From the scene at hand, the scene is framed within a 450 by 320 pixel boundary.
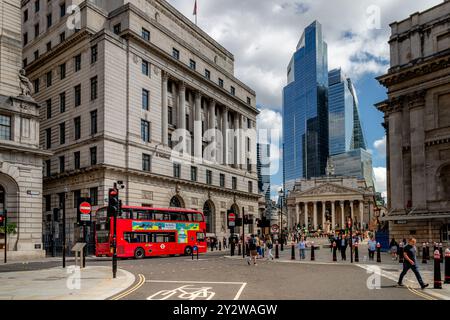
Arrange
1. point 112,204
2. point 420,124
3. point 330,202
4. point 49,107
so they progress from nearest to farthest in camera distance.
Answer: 1. point 112,204
2. point 420,124
3. point 49,107
4. point 330,202

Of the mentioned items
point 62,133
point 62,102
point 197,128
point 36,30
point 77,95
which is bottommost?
point 62,133

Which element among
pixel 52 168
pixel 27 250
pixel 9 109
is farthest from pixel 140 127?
pixel 27 250

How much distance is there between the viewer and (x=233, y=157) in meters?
69.1

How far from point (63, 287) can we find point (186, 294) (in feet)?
15.3

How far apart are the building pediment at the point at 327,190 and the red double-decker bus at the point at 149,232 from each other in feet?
367

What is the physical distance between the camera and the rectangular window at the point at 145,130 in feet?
167

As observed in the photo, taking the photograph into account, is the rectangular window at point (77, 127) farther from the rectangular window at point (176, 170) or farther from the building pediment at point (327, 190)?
the building pediment at point (327, 190)

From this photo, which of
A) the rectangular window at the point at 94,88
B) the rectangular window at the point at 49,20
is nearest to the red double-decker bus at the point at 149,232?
the rectangular window at the point at 94,88

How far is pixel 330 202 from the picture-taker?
491 ft

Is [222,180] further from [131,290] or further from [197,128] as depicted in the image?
[131,290]

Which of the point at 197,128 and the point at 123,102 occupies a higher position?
the point at 123,102

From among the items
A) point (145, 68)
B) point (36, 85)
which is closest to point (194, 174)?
point (145, 68)

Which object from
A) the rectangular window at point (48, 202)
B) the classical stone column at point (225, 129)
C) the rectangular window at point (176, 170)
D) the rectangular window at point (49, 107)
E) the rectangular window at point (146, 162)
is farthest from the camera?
the classical stone column at point (225, 129)

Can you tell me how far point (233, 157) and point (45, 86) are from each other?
93.7 ft
